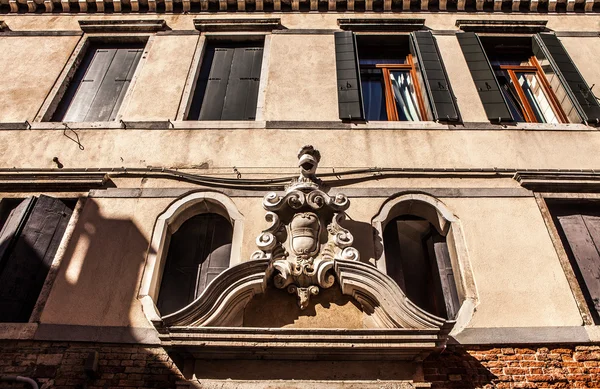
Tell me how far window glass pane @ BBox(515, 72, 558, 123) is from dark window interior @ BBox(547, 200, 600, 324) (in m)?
1.88

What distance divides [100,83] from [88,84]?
20cm

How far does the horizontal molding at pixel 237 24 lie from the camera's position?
802 centimetres

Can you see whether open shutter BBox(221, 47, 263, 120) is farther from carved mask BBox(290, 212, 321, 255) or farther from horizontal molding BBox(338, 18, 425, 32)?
carved mask BBox(290, 212, 321, 255)

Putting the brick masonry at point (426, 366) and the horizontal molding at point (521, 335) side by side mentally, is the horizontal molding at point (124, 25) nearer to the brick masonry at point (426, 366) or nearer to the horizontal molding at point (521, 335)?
the brick masonry at point (426, 366)

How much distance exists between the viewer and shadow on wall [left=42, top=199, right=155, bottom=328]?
476cm

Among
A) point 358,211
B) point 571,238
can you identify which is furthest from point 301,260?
point 571,238

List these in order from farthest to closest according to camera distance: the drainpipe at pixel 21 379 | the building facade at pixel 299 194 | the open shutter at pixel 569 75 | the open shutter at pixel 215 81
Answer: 1. the open shutter at pixel 215 81
2. the open shutter at pixel 569 75
3. the building facade at pixel 299 194
4. the drainpipe at pixel 21 379

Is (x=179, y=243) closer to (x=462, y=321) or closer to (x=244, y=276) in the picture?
(x=244, y=276)

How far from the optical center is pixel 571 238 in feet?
18.0

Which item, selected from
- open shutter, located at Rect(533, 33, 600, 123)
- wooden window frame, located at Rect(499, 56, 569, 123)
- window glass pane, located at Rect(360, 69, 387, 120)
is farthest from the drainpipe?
open shutter, located at Rect(533, 33, 600, 123)

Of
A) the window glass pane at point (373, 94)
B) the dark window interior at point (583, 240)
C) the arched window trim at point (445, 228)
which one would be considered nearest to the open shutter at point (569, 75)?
the dark window interior at point (583, 240)

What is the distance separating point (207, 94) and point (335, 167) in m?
2.64

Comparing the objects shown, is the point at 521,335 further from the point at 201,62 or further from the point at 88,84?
the point at 88,84

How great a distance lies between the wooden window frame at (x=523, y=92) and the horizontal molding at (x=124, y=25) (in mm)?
6249
